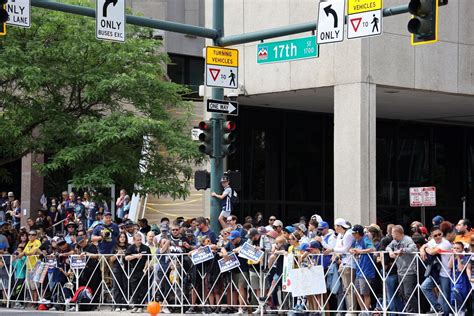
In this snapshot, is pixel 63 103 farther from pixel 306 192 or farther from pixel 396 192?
pixel 396 192

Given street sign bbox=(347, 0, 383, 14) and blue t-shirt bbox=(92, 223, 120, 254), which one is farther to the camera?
blue t-shirt bbox=(92, 223, 120, 254)

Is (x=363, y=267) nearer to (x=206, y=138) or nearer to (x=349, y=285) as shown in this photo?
(x=349, y=285)

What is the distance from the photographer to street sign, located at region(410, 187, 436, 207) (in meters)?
28.6

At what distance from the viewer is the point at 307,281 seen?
64.5 ft

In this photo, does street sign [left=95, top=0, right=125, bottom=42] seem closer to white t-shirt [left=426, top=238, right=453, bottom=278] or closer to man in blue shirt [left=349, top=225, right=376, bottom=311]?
man in blue shirt [left=349, top=225, right=376, bottom=311]

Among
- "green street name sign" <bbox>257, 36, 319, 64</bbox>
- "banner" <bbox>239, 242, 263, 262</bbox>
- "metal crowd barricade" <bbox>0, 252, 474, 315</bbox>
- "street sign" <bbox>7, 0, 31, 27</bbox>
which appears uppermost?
"street sign" <bbox>7, 0, 31, 27</bbox>

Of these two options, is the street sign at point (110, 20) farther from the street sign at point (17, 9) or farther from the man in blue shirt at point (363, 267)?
the man in blue shirt at point (363, 267)

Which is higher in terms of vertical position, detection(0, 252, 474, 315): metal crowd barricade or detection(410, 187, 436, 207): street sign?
detection(410, 187, 436, 207): street sign

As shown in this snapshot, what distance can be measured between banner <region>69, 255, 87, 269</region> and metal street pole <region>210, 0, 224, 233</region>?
3.26 meters

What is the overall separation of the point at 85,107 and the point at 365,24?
14423 millimetres

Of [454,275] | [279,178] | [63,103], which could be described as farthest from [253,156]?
[454,275]

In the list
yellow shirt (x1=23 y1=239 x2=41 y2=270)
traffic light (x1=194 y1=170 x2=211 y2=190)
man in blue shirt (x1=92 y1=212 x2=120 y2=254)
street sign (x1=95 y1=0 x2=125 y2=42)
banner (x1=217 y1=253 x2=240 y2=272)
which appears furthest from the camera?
yellow shirt (x1=23 y1=239 x2=41 y2=270)

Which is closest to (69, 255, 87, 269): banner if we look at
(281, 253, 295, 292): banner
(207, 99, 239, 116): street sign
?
(207, 99, 239, 116): street sign

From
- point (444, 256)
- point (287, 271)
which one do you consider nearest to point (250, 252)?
point (287, 271)
